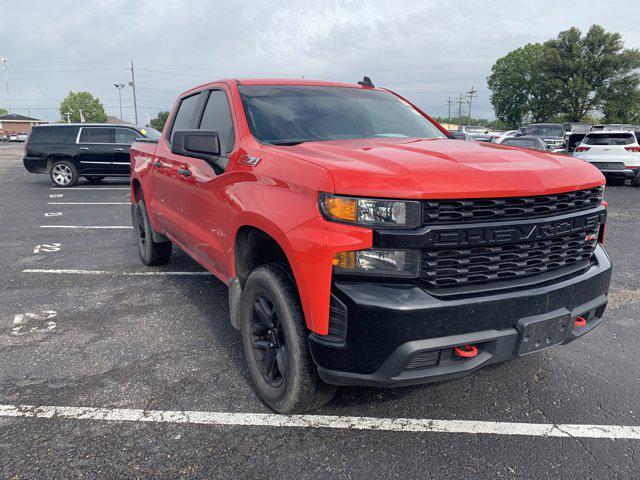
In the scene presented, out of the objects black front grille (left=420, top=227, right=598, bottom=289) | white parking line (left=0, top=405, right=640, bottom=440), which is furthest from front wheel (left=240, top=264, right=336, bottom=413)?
black front grille (left=420, top=227, right=598, bottom=289)

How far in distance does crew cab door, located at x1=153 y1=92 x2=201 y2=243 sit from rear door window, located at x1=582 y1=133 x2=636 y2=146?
43.1 feet

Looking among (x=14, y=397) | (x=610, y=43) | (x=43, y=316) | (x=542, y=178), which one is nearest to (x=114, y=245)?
(x=43, y=316)

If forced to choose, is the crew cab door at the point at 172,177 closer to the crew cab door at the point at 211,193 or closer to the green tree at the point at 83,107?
the crew cab door at the point at 211,193

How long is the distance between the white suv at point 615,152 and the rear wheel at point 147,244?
12.4 metres

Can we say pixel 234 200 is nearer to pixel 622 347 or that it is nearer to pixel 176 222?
pixel 176 222

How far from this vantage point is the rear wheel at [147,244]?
5555 millimetres

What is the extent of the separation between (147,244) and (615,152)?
43.5 ft

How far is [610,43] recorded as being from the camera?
44469 mm

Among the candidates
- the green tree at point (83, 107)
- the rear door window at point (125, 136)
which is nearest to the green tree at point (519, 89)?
the rear door window at point (125, 136)

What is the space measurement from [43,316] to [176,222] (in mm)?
1404

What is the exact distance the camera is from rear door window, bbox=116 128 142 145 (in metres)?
14.5

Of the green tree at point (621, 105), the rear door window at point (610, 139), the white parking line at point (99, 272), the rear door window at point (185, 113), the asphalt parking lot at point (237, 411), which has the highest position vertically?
the green tree at point (621, 105)

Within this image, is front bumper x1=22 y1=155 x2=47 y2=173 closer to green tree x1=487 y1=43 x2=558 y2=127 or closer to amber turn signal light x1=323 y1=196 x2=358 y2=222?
amber turn signal light x1=323 y1=196 x2=358 y2=222

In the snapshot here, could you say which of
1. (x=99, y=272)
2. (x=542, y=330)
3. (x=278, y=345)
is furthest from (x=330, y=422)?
(x=99, y=272)
